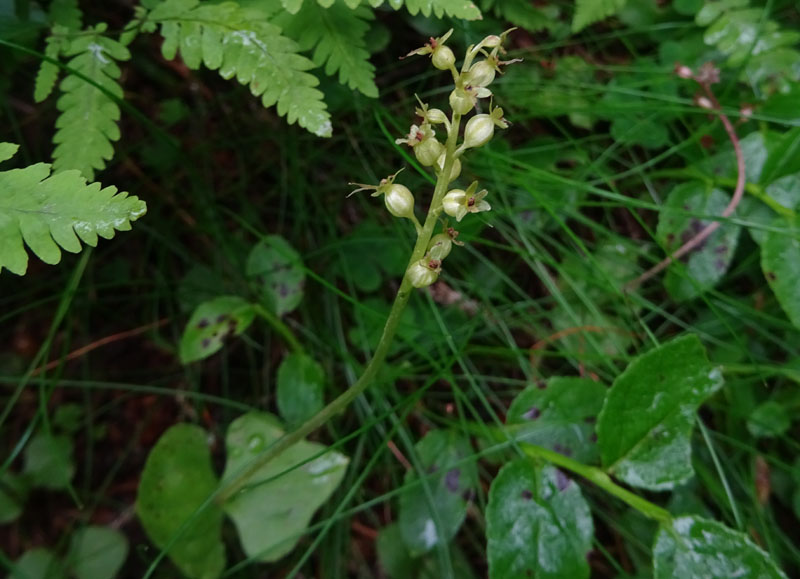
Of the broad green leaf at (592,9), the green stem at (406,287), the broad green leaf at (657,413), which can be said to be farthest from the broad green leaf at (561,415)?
the broad green leaf at (592,9)

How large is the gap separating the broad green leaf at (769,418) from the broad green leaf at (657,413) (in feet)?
1.69

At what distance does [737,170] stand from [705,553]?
91cm

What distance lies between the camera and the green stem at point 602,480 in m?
1.17

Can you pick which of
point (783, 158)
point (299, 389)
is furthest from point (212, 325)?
point (783, 158)

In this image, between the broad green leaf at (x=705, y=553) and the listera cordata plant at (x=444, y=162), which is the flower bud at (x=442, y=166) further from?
the broad green leaf at (x=705, y=553)

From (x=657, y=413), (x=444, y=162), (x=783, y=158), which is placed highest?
(x=444, y=162)

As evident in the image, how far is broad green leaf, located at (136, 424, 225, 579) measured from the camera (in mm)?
1437

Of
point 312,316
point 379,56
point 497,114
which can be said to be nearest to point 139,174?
point 312,316

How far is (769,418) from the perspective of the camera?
1.57 m

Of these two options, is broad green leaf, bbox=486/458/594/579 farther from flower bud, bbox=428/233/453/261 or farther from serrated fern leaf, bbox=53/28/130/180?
serrated fern leaf, bbox=53/28/130/180

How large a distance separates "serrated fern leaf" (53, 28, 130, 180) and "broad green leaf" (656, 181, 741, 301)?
1.25m

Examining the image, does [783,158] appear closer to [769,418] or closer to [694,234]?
[694,234]

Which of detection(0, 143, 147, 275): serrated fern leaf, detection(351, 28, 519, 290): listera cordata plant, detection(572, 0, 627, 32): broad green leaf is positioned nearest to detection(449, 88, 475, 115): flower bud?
detection(351, 28, 519, 290): listera cordata plant

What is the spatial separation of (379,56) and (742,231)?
1.10 m
